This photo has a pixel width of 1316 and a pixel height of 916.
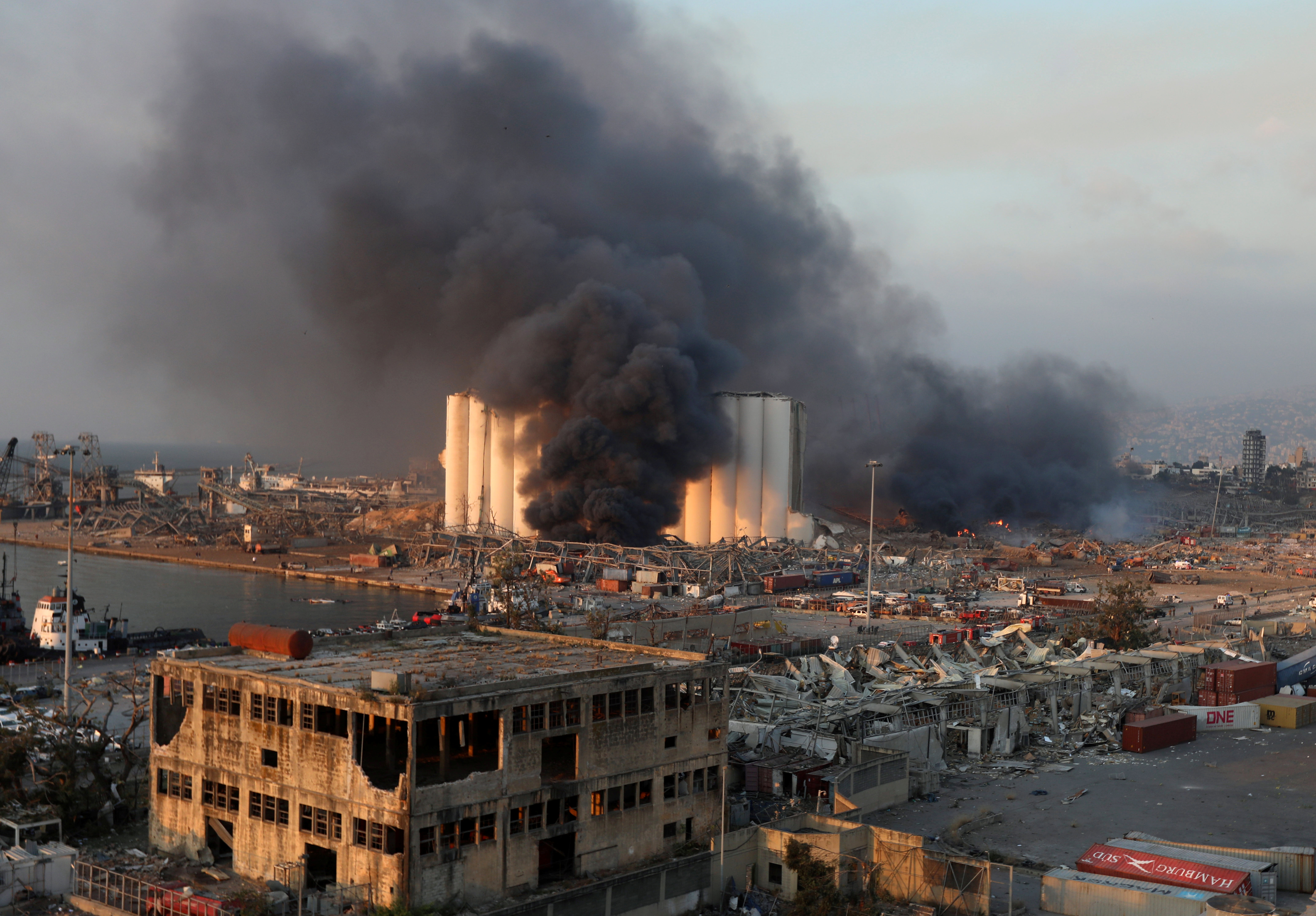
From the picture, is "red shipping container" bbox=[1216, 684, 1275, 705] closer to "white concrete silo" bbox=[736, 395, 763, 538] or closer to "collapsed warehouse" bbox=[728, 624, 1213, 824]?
"collapsed warehouse" bbox=[728, 624, 1213, 824]

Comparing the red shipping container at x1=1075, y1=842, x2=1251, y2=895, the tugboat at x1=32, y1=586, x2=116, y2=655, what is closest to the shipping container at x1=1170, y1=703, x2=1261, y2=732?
the red shipping container at x1=1075, y1=842, x2=1251, y2=895

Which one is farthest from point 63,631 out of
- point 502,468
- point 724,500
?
point 724,500

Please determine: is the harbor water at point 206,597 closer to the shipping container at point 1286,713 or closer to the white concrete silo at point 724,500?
the white concrete silo at point 724,500

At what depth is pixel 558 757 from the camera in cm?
2302

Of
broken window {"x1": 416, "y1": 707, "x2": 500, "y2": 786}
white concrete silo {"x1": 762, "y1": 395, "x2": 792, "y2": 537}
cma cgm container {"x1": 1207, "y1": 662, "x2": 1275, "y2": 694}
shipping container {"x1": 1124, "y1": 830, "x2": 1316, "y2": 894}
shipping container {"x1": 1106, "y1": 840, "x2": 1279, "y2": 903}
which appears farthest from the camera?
white concrete silo {"x1": 762, "y1": 395, "x2": 792, "y2": 537}

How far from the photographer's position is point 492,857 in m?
20.8

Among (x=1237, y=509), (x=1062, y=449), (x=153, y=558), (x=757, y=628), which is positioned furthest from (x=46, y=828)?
(x=1237, y=509)

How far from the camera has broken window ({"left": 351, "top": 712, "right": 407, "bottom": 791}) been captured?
20.6 meters

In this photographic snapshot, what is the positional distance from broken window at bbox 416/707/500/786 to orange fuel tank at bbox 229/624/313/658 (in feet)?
12.3

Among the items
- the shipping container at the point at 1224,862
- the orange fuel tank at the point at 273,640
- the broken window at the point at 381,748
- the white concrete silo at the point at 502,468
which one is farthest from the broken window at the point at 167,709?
the white concrete silo at the point at 502,468

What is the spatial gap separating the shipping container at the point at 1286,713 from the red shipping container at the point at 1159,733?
321 centimetres

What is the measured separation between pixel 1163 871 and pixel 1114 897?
150cm

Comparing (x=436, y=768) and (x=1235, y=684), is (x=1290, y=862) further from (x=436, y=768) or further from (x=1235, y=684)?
(x=1235, y=684)

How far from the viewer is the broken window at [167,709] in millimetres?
23766
